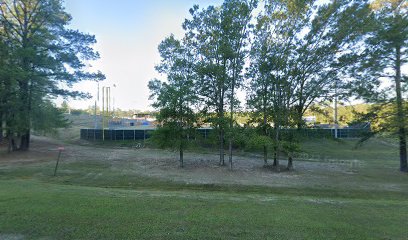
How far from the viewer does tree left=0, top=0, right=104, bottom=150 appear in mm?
19188

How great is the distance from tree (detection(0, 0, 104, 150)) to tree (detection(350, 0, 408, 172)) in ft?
71.7

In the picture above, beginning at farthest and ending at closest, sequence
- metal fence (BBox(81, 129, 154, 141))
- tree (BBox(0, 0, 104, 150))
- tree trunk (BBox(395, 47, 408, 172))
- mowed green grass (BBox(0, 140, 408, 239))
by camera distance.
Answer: metal fence (BBox(81, 129, 154, 141))
tree (BBox(0, 0, 104, 150))
tree trunk (BBox(395, 47, 408, 172))
mowed green grass (BBox(0, 140, 408, 239))

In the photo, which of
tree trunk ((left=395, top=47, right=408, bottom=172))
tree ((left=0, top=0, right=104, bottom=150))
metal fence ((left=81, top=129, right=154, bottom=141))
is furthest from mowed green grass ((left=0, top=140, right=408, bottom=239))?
metal fence ((left=81, top=129, right=154, bottom=141))

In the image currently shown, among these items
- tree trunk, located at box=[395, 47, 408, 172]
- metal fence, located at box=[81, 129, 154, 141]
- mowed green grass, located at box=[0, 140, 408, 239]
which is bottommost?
mowed green grass, located at box=[0, 140, 408, 239]

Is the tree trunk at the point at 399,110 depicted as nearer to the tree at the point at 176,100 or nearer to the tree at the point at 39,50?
the tree at the point at 176,100

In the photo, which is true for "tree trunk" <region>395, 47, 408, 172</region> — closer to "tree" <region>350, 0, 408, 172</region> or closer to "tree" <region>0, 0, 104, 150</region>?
"tree" <region>350, 0, 408, 172</region>

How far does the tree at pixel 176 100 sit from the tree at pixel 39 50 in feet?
28.9

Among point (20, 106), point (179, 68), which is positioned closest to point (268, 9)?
point (179, 68)

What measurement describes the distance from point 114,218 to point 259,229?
265 cm

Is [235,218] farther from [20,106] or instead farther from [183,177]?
[20,106]

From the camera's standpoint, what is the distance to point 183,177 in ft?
44.4

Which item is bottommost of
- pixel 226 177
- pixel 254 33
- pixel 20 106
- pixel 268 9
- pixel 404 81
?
pixel 226 177

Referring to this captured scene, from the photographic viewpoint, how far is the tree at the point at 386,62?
14000 mm

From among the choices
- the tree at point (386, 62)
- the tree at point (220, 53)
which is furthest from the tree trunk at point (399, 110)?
the tree at point (220, 53)
